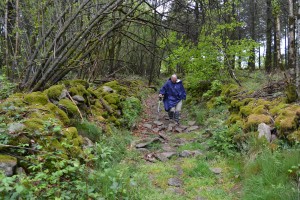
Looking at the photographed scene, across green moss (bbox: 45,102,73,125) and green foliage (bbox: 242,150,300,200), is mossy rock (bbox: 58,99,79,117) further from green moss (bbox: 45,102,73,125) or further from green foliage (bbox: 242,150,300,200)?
green foliage (bbox: 242,150,300,200)

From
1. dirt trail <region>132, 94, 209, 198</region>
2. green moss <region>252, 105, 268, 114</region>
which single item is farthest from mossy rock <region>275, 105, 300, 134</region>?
dirt trail <region>132, 94, 209, 198</region>

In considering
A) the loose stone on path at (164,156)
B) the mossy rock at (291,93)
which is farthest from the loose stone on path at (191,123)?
the mossy rock at (291,93)

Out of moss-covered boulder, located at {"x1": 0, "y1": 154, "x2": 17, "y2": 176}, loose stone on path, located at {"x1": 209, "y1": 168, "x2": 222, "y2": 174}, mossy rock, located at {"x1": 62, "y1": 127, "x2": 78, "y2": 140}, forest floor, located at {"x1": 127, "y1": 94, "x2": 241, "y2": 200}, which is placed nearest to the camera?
moss-covered boulder, located at {"x1": 0, "y1": 154, "x2": 17, "y2": 176}

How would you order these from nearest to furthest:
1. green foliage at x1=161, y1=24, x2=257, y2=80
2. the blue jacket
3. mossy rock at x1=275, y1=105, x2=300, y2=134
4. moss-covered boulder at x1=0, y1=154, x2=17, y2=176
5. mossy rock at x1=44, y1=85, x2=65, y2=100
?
moss-covered boulder at x1=0, y1=154, x2=17, y2=176
mossy rock at x1=275, y1=105, x2=300, y2=134
mossy rock at x1=44, y1=85, x2=65, y2=100
the blue jacket
green foliage at x1=161, y1=24, x2=257, y2=80

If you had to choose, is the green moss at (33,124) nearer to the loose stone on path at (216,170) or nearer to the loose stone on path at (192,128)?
the loose stone on path at (216,170)

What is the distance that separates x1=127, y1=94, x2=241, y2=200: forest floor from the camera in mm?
4270

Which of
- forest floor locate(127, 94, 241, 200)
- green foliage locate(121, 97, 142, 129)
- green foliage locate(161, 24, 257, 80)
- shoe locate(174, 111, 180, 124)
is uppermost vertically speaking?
green foliage locate(161, 24, 257, 80)

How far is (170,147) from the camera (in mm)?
6906

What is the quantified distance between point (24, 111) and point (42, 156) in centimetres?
155

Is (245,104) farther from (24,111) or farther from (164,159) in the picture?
(24,111)

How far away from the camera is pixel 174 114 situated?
1009 centimetres

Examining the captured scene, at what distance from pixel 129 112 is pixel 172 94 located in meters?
1.94

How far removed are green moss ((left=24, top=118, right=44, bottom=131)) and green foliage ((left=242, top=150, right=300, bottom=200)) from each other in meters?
3.25

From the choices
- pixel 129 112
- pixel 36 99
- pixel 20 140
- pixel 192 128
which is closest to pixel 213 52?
pixel 192 128
